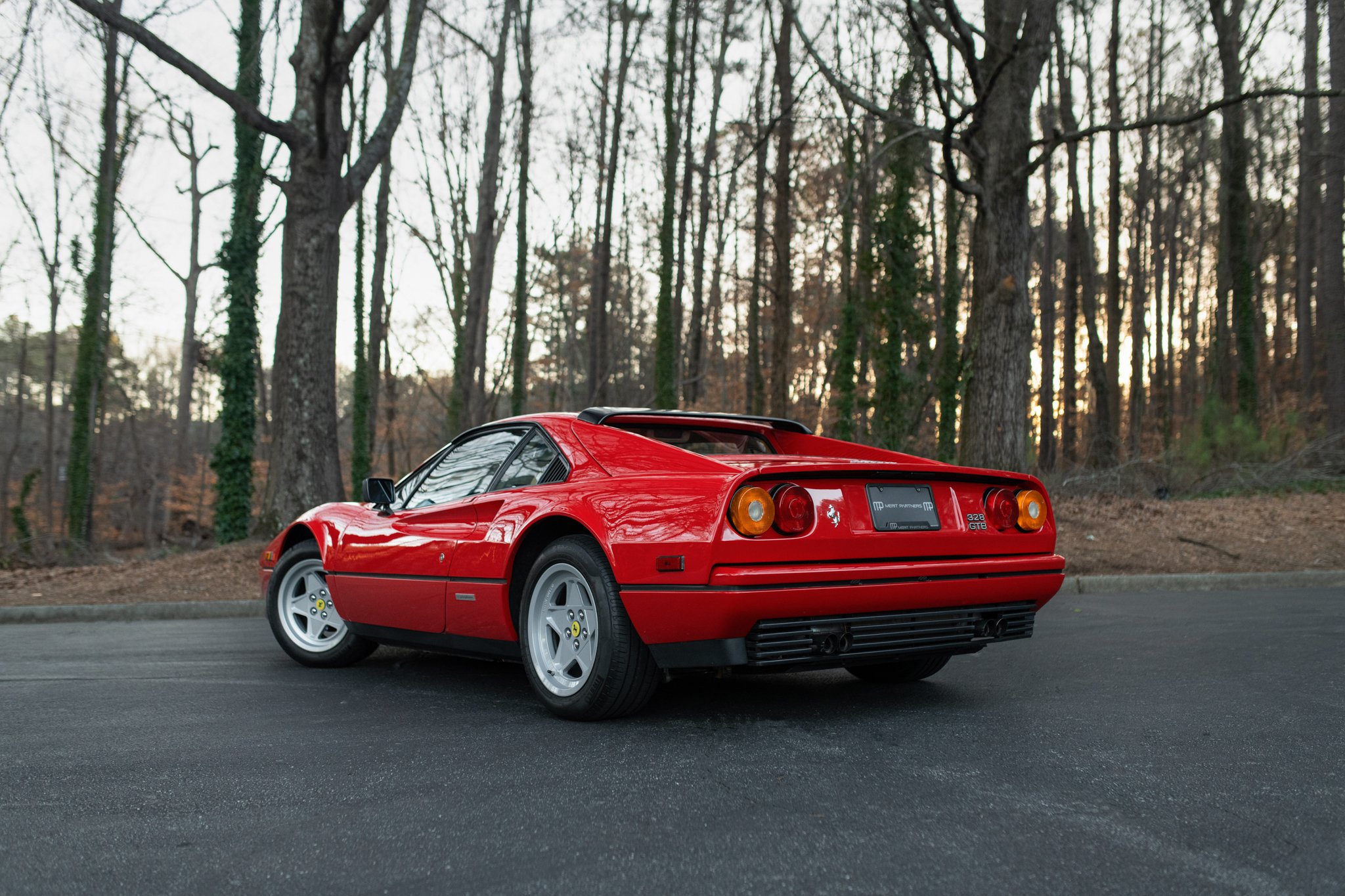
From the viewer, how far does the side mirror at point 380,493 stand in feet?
17.8

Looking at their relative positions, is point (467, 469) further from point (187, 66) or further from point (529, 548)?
point (187, 66)

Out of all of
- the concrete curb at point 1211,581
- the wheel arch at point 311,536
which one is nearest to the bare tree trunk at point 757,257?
the concrete curb at point 1211,581

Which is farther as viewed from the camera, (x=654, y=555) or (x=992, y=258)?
(x=992, y=258)

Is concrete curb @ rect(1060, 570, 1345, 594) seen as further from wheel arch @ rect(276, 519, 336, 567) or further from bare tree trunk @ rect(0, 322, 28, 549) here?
bare tree trunk @ rect(0, 322, 28, 549)

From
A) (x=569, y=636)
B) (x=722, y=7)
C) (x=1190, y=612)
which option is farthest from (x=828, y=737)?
(x=722, y=7)

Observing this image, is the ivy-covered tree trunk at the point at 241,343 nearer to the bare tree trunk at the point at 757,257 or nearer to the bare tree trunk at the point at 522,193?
the bare tree trunk at the point at 522,193

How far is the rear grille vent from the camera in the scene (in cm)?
377

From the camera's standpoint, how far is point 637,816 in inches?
114

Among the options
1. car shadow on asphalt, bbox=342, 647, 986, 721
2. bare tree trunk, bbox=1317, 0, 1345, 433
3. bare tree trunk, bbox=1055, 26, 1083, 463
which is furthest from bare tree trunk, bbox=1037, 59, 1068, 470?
car shadow on asphalt, bbox=342, 647, 986, 721

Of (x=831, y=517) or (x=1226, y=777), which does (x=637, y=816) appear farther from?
(x=1226, y=777)

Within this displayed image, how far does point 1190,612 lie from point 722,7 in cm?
1816

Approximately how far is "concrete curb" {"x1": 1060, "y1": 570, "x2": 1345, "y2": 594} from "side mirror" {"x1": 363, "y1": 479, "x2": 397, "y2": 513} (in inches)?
281

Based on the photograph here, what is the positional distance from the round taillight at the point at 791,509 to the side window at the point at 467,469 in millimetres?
1627

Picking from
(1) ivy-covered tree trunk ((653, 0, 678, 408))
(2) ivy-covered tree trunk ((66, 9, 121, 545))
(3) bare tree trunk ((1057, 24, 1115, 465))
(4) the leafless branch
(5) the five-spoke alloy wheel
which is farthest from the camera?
(1) ivy-covered tree trunk ((653, 0, 678, 408))
